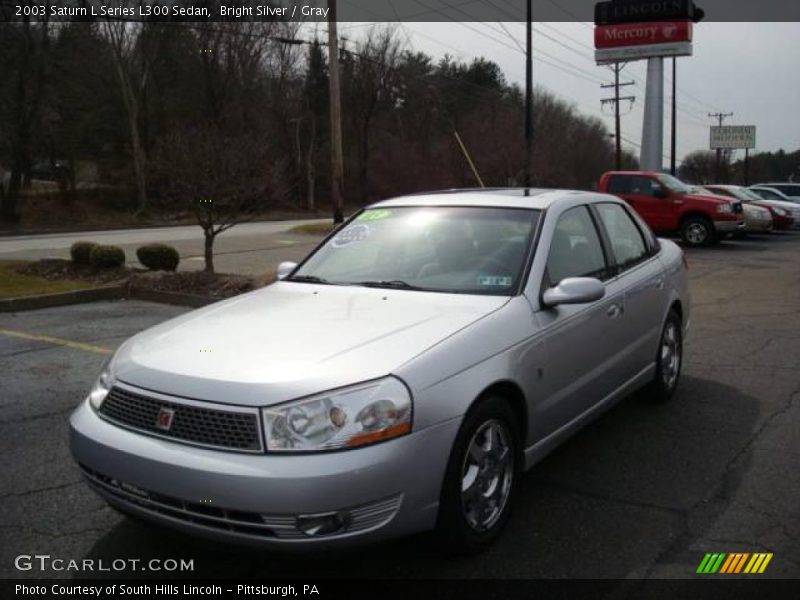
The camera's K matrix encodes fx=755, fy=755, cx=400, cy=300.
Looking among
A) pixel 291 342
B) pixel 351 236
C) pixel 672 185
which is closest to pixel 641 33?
pixel 672 185

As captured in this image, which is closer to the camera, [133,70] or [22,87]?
[22,87]

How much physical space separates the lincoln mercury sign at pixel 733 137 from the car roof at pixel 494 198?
76319 mm

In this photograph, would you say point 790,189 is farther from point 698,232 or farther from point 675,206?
point 675,206

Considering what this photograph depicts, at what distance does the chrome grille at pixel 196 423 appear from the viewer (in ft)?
9.16

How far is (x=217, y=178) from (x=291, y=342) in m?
8.24

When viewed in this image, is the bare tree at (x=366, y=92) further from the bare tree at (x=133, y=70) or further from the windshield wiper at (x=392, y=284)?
the windshield wiper at (x=392, y=284)

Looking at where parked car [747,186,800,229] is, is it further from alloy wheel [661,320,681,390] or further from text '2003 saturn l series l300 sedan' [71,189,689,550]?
text '2003 saturn l series l300 sedan' [71,189,689,550]

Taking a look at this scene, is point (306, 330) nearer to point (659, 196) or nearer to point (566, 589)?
point (566, 589)

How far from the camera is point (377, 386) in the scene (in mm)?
2859

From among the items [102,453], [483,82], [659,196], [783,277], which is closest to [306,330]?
[102,453]

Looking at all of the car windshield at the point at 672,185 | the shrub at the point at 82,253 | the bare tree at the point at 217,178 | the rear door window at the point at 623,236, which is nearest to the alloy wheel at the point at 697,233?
the car windshield at the point at 672,185

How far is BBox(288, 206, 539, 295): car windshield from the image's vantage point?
399 cm

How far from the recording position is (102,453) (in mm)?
3010

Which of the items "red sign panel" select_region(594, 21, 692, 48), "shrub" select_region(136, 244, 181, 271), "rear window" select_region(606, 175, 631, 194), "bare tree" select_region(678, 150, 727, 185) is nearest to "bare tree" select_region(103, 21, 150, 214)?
"red sign panel" select_region(594, 21, 692, 48)
